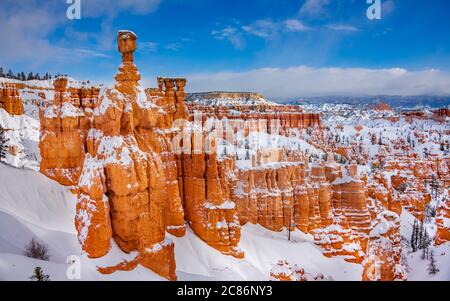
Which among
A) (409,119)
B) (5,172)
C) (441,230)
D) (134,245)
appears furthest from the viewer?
(409,119)

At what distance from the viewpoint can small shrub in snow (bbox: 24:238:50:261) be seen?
40.1ft

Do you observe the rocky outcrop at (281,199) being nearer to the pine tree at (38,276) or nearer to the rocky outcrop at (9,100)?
the pine tree at (38,276)

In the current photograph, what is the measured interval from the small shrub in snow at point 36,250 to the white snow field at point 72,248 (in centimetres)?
21

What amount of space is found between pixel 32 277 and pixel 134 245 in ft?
13.9

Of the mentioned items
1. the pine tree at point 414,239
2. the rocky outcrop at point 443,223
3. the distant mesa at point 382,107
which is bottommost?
the pine tree at point 414,239

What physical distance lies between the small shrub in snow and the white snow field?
215 mm

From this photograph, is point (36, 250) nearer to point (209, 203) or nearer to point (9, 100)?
point (209, 203)

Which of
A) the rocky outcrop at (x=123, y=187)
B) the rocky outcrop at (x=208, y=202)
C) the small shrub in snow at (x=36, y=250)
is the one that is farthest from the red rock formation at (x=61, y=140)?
the small shrub in snow at (x=36, y=250)

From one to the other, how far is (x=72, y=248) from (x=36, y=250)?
1.43 m

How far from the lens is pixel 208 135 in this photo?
2080cm

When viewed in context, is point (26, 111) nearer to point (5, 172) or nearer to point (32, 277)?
point (5, 172)

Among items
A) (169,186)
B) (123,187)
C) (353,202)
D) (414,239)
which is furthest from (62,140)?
(414,239)

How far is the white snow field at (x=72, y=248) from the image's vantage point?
38.0ft
